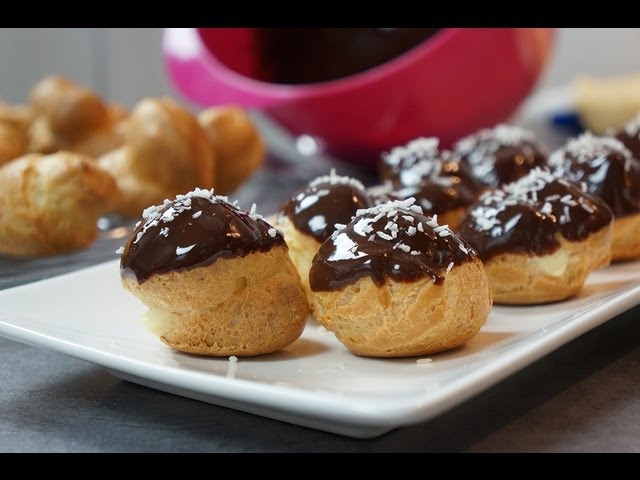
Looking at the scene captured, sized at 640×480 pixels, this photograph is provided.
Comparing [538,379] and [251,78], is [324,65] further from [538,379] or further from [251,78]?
[538,379]

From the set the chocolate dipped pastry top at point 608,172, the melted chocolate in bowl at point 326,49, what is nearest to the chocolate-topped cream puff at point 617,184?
the chocolate dipped pastry top at point 608,172

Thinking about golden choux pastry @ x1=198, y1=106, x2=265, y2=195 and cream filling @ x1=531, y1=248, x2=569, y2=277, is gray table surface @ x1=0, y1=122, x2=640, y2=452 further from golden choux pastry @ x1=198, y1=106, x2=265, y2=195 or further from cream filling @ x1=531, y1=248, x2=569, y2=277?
golden choux pastry @ x1=198, y1=106, x2=265, y2=195

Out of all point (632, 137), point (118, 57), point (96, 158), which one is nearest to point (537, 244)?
point (632, 137)

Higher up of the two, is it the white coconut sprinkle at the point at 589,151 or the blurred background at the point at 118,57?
the white coconut sprinkle at the point at 589,151

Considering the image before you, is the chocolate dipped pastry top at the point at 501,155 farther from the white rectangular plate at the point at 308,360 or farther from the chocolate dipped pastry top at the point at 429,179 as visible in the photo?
the white rectangular plate at the point at 308,360

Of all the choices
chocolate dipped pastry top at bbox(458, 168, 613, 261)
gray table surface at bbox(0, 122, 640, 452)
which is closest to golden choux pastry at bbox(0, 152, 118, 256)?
→ gray table surface at bbox(0, 122, 640, 452)

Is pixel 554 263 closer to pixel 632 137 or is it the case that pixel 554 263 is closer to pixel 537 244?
pixel 537 244
